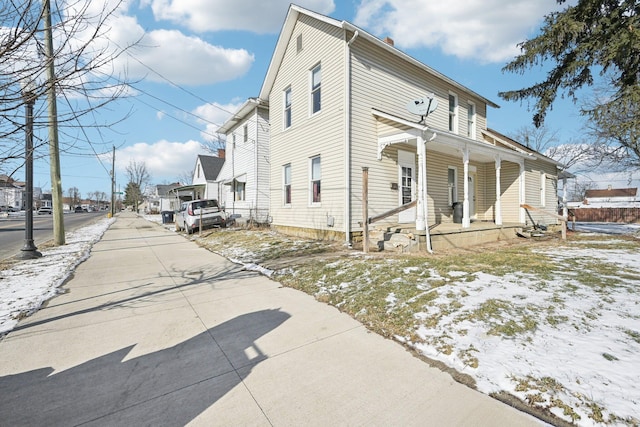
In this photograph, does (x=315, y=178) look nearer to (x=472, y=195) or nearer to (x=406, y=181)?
(x=406, y=181)

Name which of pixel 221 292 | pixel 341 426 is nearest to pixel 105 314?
pixel 221 292

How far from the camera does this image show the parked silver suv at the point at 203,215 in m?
14.2

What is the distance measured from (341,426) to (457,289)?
295 centimetres

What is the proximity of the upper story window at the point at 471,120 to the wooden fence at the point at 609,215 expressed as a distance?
1911 centimetres

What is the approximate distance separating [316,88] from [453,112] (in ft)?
20.7

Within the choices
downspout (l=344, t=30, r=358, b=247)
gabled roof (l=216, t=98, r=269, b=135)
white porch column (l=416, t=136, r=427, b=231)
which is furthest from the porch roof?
gabled roof (l=216, t=98, r=269, b=135)

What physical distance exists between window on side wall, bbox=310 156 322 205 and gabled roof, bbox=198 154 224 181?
15896 mm

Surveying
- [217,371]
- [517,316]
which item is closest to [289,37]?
[517,316]

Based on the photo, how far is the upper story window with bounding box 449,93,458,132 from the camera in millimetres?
12469

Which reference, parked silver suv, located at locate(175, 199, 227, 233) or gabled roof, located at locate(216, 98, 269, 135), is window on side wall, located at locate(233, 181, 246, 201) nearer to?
parked silver suv, located at locate(175, 199, 227, 233)

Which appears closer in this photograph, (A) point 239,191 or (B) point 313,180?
(B) point 313,180

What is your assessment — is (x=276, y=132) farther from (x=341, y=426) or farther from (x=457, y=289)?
(x=341, y=426)

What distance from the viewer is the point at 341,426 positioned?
196 cm

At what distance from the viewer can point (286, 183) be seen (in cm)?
1229
